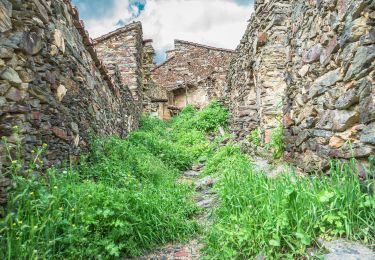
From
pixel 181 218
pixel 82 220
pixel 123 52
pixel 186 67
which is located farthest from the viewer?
pixel 186 67

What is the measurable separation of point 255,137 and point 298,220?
14.4ft

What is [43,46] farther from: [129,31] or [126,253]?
[129,31]

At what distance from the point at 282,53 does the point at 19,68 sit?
15.7 ft

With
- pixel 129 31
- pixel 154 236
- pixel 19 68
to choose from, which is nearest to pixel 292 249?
pixel 154 236

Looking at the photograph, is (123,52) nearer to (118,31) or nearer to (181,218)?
(118,31)

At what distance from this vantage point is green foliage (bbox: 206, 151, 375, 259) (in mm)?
2004

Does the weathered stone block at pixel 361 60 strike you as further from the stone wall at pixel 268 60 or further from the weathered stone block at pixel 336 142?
the stone wall at pixel 268 60

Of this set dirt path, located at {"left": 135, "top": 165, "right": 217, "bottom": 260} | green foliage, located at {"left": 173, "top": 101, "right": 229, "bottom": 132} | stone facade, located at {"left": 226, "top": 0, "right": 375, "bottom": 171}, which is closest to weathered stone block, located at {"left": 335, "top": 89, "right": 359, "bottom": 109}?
stone facade, located at {"left": 226, "top": 0, "right": 375, "bottom": 171}

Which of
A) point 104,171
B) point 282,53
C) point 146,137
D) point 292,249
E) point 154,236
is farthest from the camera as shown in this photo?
point 146,137

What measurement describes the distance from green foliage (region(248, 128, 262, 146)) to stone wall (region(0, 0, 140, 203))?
314cm

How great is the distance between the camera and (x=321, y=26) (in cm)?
316

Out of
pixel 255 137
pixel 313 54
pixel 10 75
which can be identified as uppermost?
pixel 313 54

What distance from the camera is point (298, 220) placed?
2.15 metres

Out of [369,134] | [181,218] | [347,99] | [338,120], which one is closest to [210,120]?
[181,218]
